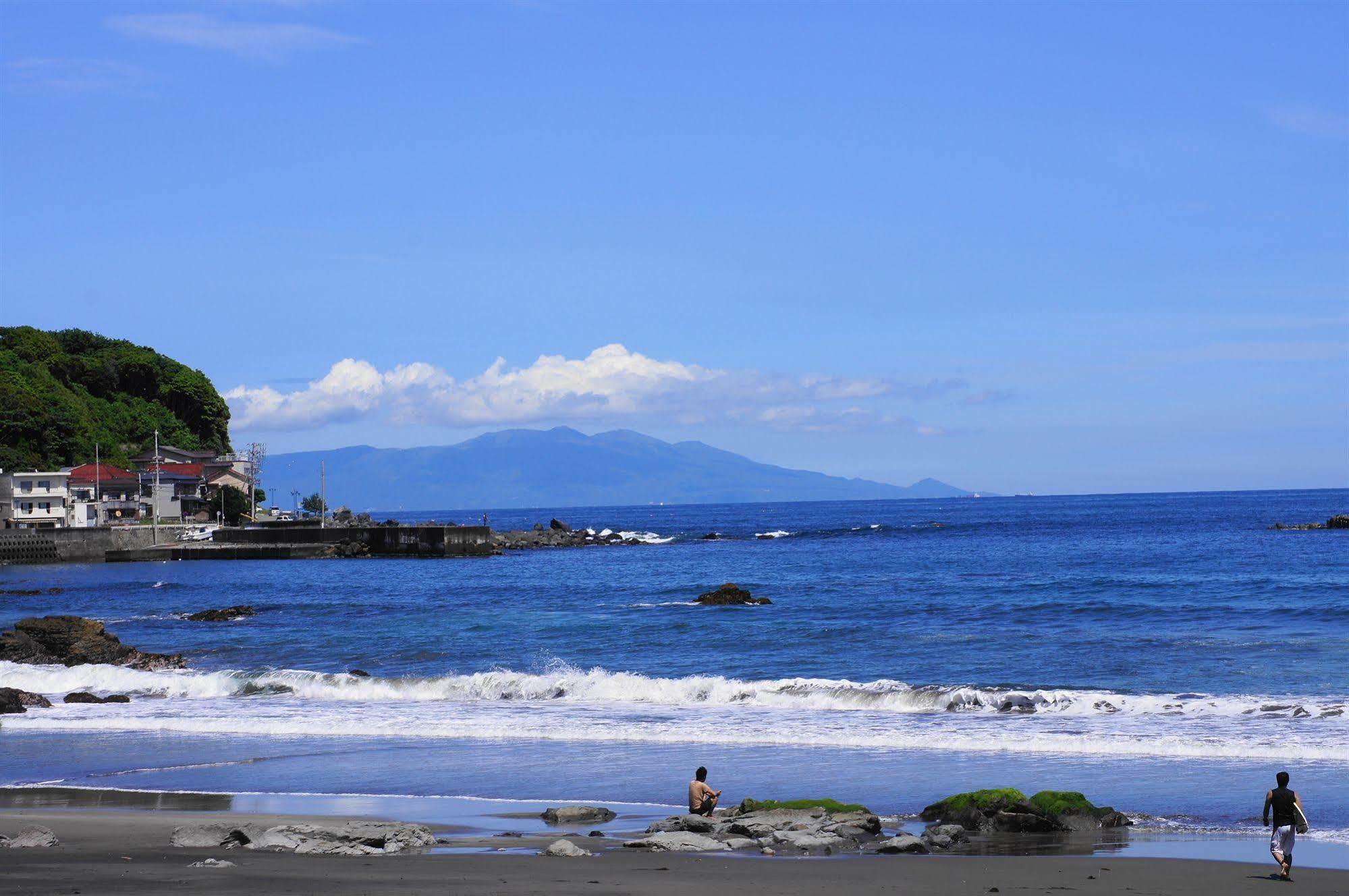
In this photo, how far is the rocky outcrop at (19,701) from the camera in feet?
80.6

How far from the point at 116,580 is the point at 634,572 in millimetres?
30146

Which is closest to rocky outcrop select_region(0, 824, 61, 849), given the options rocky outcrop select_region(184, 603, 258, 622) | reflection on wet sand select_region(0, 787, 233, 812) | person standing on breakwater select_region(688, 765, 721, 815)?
reflection on wet sand select_region(0, 787, 233, 812)

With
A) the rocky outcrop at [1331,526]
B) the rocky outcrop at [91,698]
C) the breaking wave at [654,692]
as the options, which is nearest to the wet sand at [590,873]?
the breaking wave at [654,692]

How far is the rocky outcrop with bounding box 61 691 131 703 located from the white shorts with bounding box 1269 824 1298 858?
77.7ft

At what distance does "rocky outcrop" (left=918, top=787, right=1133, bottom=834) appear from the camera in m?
13.9

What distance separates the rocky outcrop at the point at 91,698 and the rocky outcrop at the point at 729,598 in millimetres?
23954

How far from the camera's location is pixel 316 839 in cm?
1273

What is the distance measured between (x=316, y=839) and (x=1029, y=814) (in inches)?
330

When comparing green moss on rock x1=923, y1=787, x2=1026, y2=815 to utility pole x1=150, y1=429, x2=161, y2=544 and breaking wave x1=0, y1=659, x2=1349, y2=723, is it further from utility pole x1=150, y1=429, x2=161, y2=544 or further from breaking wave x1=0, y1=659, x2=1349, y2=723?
utility pole x1=150, y1=429, x2=161, y2=544

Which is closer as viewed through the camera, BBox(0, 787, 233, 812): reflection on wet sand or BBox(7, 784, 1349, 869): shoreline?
BBox(7, 784, 1349, 869): shoreline

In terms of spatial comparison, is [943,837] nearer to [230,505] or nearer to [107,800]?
[107,800]

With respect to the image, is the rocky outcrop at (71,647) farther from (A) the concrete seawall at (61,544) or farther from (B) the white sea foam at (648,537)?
(B) the white sea foam at (648,537)

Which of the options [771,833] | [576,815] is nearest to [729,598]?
[576,815]

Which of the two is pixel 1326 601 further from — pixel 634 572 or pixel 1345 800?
pixel 634 572
